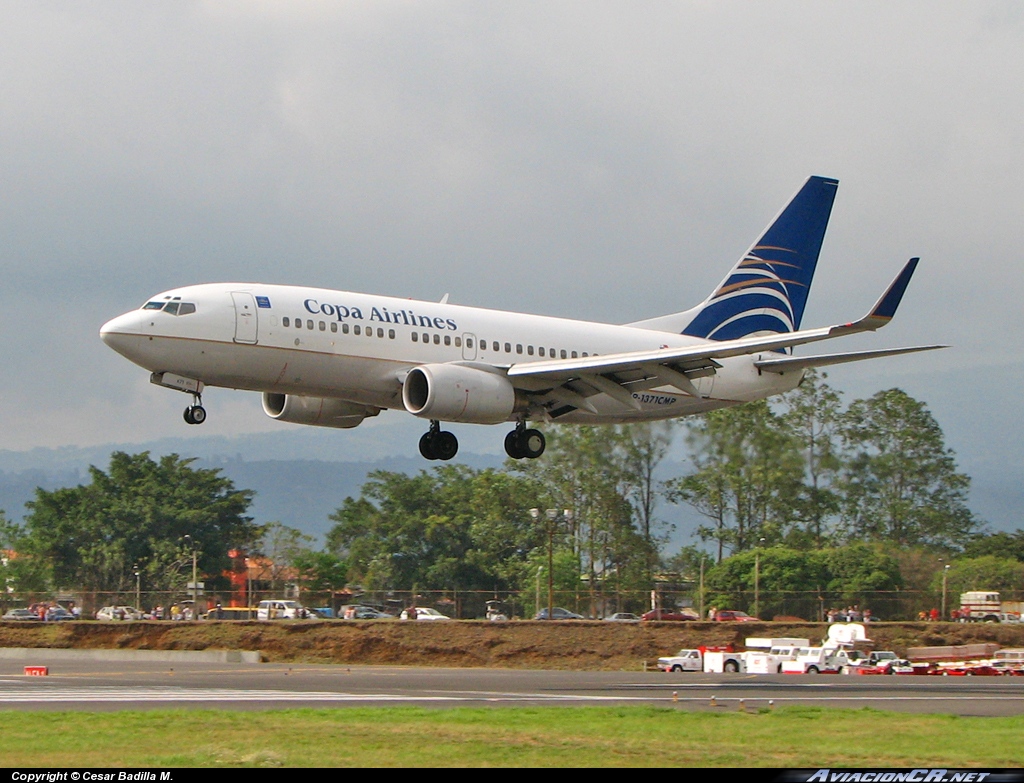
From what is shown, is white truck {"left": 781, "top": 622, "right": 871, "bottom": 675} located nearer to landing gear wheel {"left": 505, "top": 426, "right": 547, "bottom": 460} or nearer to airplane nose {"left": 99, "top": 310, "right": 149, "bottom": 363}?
landing gear wheel {"left": 505, "top": 426, "right": 547, "bottom": 460}

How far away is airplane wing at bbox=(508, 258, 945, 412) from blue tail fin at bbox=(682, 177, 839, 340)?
4987 mm

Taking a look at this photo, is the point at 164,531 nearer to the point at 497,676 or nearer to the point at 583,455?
the point at 583,455

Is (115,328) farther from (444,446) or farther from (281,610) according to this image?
(281,610)

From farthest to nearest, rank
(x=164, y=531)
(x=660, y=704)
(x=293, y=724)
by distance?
(x=164, y=531)
(x=660, y=704)
(x=293, y=724)

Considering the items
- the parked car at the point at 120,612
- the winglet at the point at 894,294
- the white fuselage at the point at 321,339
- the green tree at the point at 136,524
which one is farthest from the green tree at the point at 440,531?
the winglet at the point at 894,294

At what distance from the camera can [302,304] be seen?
34.2m

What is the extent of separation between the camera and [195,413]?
3425cm

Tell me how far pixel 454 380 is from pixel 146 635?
921 inches

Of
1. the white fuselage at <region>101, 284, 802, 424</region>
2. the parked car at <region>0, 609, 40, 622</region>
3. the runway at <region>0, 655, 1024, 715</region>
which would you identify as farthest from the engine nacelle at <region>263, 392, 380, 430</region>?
the parked car at <region>0, 609, 40, 622</region>

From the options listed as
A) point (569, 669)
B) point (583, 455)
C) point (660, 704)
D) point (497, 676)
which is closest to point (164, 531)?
point (583, 455)

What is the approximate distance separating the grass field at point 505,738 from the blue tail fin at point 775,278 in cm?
2302

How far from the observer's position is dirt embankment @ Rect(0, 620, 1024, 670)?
48.0 meters

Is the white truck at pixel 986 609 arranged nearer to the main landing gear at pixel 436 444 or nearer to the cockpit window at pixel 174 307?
the main landing gear at pixel 436 444

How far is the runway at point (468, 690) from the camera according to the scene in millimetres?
25172
